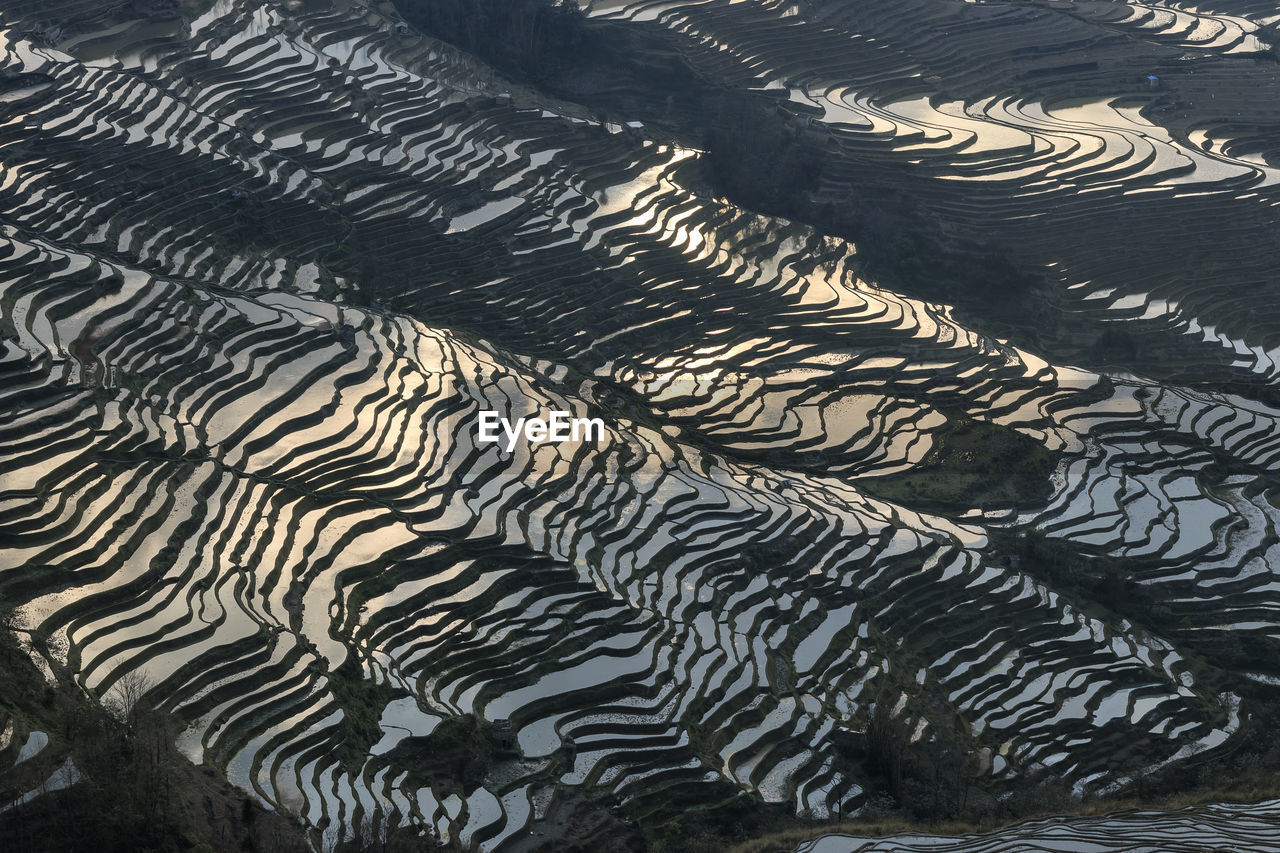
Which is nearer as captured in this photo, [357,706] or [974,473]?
[357,706]

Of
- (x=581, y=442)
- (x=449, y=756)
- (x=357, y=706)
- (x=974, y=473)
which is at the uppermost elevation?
(x=581, y=442)

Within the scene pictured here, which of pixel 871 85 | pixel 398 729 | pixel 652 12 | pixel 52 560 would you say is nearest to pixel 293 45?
pixel 652 12

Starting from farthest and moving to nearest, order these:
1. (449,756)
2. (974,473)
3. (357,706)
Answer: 1. (974,473)
2. (357,706)
3. (449,756)

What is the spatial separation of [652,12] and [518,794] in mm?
22343

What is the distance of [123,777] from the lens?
472 inches

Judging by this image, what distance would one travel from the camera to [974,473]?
19922mm

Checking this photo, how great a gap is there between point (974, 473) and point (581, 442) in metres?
5.27

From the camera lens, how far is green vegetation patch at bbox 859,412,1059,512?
763 inches

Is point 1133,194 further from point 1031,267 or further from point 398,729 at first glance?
point 398,729

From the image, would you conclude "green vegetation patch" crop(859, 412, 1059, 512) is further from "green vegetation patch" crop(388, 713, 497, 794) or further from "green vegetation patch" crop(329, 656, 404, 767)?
"green vegetation patch" crop(329, 656, 404, 767)

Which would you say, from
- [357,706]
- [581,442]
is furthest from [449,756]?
[581,442]

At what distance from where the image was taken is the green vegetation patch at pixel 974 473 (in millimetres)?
19391

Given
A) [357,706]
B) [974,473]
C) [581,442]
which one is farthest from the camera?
[974,473]

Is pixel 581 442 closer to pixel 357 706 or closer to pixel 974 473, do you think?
pixel 974 473
